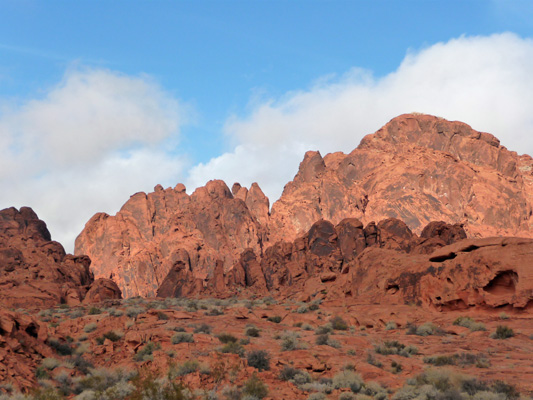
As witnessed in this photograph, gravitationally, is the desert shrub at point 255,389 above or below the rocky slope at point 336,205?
below

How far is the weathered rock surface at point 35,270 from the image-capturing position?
159ft

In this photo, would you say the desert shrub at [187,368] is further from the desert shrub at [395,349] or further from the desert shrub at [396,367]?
the desert shrub at [395,349]

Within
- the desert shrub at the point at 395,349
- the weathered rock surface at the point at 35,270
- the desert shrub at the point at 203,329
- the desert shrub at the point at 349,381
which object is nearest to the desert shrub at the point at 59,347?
the desert shrub at the point at 203,329

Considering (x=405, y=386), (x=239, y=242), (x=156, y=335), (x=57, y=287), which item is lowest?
(x=405, y=386)

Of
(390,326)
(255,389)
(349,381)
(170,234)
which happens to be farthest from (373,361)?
(170,234)

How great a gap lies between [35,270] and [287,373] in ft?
162

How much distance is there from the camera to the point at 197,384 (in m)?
16.1

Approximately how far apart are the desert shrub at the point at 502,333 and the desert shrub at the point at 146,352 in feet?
43.3

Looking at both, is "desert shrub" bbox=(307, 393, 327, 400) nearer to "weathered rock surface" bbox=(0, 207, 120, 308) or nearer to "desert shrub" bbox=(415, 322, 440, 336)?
"desert shrub" bbox=(415, 322, 440, 336)

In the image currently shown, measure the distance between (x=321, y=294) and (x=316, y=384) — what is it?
906 inches

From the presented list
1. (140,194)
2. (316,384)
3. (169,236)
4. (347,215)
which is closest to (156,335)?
(316,384)

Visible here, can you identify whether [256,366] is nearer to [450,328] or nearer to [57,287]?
[450,328]

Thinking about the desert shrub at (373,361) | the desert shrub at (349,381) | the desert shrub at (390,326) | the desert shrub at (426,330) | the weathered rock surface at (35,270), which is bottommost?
the desert shrub at (349,381)

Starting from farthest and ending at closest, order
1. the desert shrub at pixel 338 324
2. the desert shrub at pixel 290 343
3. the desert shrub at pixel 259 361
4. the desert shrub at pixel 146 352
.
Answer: the desert shrub at pixel 338 324, the desert shrub at pixel 290 343, the desert shrub at pixel 146 352, the desert shrub at pixel 259 361
